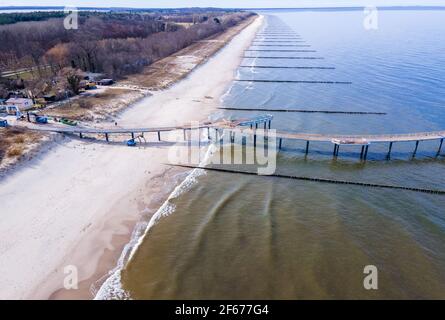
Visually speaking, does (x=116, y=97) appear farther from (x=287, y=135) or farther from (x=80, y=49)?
(x=287, y=135)

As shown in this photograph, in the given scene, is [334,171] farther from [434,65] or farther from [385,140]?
[434,65]

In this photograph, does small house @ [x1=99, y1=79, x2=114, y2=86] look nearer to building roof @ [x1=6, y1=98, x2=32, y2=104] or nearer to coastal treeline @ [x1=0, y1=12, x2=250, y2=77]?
coastal treeline @ [x1=0, y1=12, x2=250, y2=77]

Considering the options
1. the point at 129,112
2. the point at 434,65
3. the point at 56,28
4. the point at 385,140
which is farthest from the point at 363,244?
the point at 56,28

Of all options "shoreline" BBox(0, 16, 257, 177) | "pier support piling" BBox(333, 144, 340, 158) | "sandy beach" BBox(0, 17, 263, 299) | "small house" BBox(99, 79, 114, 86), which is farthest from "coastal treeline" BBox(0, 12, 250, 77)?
"pier support piling" BBox(333, 144, 340, 158)

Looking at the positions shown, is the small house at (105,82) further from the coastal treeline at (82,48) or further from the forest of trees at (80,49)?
the coastal treeline at (82,48)

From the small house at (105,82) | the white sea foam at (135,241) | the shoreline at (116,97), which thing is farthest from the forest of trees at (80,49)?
the white sea foam at (135,241)

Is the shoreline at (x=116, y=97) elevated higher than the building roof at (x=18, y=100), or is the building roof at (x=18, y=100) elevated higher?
the building roof at (x=18, y=100)

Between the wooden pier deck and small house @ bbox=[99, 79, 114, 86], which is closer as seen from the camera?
the wooden pier deck
